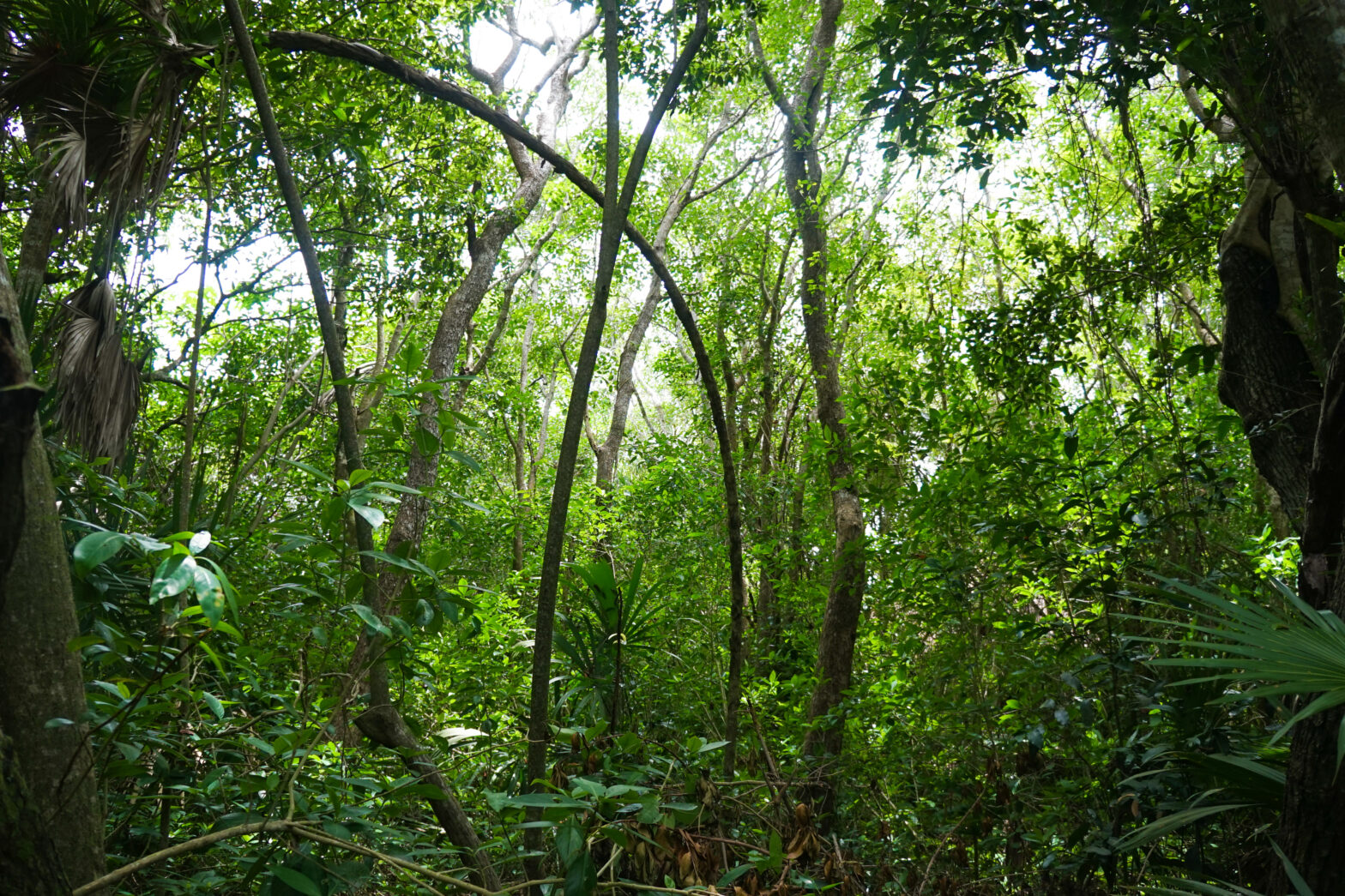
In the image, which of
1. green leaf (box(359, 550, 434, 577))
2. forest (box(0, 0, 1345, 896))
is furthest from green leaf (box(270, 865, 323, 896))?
green leaf (box(359, 550, 434, 577))

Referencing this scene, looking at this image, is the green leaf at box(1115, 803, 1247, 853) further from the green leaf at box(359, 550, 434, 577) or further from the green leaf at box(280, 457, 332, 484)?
the green leaf at box(280, 457, 332, 484)

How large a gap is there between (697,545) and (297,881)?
6.45 m

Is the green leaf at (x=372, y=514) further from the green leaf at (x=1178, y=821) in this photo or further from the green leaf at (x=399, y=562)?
the green leaf at (x=1178, y=821)

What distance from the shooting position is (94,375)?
3.37 metres

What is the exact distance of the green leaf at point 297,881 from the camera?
1344mm

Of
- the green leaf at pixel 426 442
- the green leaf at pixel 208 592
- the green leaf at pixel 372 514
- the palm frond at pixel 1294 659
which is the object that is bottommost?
the palm frond at pixel 1294 659

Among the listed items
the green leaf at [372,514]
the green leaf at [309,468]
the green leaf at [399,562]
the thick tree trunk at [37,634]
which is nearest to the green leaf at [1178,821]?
the green leaf at [399,562]

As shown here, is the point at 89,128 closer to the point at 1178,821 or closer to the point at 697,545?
the point at 1178,821

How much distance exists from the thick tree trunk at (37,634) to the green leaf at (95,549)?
→ 0.26m

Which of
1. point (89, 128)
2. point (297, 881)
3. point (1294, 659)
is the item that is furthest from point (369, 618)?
point (89, 128)

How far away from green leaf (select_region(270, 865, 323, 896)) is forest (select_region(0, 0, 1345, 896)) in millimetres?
12

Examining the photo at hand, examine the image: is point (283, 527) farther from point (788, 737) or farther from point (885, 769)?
point (788, 737)

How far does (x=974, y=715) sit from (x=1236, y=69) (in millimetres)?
2586

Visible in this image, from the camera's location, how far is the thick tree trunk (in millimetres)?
1207
